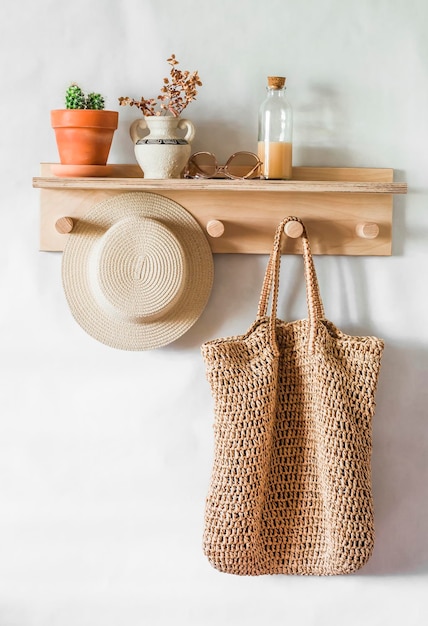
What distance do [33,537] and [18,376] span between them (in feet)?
0.95

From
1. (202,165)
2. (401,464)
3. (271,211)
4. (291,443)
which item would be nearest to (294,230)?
(271,211)

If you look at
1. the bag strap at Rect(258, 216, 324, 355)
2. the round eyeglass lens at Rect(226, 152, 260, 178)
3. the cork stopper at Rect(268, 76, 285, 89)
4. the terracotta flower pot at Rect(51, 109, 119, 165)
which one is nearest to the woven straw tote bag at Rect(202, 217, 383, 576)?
the bag strap at Rect(258, 216, 324, 355)

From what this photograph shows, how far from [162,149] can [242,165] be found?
17cm

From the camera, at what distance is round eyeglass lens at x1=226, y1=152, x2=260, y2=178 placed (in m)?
1.30

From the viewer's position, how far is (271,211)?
1324 mm

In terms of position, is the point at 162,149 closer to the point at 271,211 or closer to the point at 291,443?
the point at 271,211

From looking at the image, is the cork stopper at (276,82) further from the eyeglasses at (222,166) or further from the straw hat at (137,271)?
→ the straw hat at (137,271)

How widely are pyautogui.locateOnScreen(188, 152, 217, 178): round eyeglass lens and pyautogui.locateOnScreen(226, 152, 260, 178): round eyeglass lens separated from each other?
0.09 feet

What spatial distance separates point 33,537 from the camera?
1.40 m

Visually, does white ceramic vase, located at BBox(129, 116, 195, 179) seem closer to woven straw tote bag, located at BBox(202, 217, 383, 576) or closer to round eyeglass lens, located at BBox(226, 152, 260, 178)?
round eyeglass lens, located at BBox(226, 152, 260, 178)

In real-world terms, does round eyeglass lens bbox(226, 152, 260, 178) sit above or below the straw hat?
above

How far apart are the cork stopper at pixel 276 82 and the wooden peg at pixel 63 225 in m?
0.40

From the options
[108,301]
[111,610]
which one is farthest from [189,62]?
[111,610]

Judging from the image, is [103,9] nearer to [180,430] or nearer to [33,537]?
[180,430]
